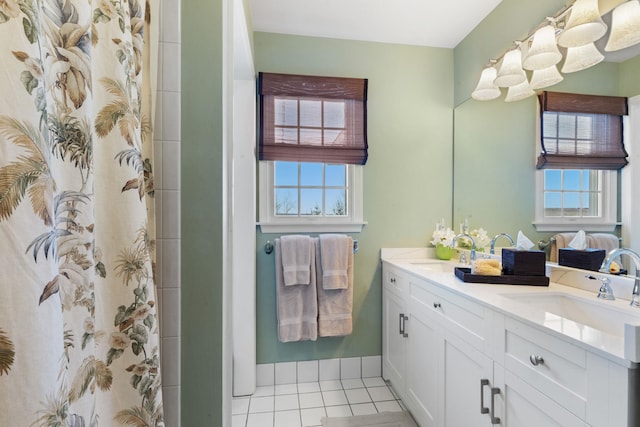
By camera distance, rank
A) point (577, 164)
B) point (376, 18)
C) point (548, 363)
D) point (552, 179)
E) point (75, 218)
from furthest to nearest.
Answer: point (376, 18) < point (552, 179) < point (577, 164) < point (548, 363) < point (75, 218)

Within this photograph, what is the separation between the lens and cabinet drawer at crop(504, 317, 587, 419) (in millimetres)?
794

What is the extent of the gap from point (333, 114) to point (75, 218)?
1819 mm

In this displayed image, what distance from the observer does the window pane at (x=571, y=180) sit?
1367 millimetres

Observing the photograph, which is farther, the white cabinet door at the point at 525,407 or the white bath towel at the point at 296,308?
the white bath towel at the point at 296,308

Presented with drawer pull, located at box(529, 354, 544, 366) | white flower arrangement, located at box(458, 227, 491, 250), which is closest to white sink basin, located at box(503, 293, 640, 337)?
drawer pull, located at box(529, 354, 544, 366)

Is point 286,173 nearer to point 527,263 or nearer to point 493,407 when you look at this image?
point 527,263

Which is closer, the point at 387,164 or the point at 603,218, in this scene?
the point at 603,218

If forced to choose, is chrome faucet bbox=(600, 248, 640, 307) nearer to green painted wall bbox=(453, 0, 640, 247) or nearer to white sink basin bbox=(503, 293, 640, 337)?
white sink basin bbox=(503, 293, 640, 337)

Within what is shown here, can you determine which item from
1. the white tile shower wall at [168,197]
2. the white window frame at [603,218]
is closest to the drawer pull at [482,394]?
the white window frame at [603,218]

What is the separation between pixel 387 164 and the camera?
7.23 feet

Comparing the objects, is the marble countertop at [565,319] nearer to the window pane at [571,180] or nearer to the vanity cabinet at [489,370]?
the vanity cabinet at [489,370]

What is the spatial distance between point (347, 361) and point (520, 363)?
1.40 m

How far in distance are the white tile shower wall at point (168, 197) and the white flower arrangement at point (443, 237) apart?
5.94 feet

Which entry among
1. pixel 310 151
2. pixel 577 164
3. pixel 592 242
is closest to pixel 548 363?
pixel 592 242
